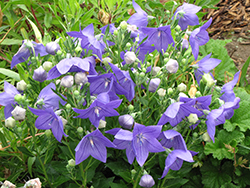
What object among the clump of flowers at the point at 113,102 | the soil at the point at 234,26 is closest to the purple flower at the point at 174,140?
the clump of flowers at the point at 113,102

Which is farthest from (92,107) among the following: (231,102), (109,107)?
(231,102)

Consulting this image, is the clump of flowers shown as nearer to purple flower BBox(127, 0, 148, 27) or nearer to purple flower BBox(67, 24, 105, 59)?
purple flower BBox(67, 24, 105, 59)

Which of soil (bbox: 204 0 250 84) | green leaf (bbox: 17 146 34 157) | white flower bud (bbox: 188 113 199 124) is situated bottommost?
soil (bbox: 204 0 250 84)

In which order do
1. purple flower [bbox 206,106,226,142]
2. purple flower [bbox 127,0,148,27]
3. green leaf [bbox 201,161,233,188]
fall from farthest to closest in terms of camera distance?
green leaf [bbox 201,161,233,188] < purple flower [bbox 127,0,148,27] < purple flower [bbox 206,106,226,142]

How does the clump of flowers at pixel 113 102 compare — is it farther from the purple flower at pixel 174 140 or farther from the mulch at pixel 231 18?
the mulch at pixel 231 18

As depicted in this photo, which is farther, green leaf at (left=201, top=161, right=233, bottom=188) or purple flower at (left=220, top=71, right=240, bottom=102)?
green leaf at (left=201, top=161, right=233, bottom=188)

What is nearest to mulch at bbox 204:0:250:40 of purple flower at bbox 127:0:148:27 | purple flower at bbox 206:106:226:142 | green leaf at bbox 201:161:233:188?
green leaf at bbox 201:161:233:188

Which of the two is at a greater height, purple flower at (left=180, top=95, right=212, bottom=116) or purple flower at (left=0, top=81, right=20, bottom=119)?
purple flower at (left=0, top=81, right=20, bottom=119)
